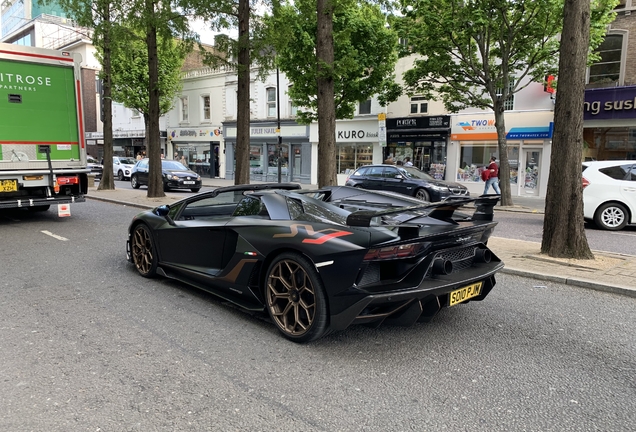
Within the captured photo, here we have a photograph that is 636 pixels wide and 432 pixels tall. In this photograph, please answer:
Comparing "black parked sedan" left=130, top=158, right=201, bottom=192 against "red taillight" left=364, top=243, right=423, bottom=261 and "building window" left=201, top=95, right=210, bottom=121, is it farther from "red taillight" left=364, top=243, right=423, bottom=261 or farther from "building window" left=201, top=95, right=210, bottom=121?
"red taillight" left=364, top=243, right=423, bottom=261

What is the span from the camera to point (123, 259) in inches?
276

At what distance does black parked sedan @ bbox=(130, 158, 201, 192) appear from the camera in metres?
21.0

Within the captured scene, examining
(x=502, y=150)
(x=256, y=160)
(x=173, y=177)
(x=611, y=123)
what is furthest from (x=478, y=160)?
(x=256, y=160)

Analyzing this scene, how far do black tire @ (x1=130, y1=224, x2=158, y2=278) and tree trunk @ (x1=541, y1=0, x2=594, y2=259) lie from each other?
570 cm

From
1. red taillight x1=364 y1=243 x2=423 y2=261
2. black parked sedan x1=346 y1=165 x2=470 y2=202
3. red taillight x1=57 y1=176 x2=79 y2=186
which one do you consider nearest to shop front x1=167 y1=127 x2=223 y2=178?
black parked sedan x1=346 y1=165 x2=470 y2=202

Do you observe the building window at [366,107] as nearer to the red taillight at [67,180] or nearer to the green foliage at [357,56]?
the green foliage at [357,56]

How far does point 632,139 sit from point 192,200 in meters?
19.1

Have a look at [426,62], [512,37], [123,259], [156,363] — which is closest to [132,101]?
[426,62]

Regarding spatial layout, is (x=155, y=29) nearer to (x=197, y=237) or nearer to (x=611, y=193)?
(x=197, y=237)

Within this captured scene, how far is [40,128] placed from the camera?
378 inches

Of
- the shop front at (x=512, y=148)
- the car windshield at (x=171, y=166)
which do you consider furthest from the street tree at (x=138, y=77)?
the shop front at (x=512, y=148)

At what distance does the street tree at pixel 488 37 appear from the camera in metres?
14.5

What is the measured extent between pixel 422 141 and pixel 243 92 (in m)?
12.9

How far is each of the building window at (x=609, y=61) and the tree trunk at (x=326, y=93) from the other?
1386 cm
